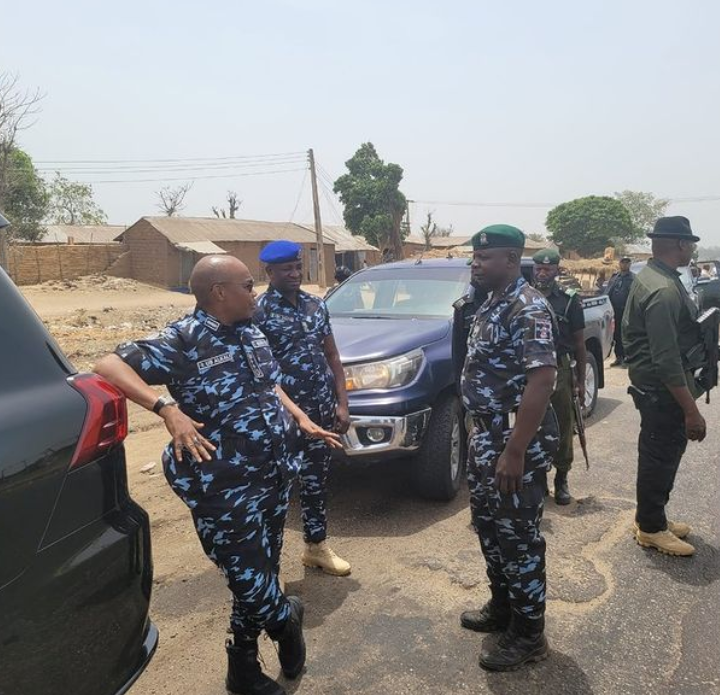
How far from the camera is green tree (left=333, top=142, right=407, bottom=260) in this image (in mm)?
43219

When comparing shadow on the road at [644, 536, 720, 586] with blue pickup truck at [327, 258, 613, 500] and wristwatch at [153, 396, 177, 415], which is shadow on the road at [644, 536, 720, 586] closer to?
blue pickup truck at [327, 258, 613, 500]

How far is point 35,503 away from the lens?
1546 millimetres

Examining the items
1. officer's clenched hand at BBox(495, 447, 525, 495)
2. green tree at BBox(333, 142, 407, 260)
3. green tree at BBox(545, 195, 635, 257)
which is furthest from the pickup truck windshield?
green tree at BBox(545, 195, 635, 257)

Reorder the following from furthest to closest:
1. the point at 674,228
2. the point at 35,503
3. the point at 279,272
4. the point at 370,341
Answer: the point at 370,341
the point at 674,228
the point at 279,272
the point at 35,503

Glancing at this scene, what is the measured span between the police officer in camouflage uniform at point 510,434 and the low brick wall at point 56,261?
26450mm

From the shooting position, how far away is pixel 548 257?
4254mm

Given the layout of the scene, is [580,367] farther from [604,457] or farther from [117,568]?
[117,568]

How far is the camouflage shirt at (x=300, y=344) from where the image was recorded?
3.20 m

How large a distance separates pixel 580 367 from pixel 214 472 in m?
3.05

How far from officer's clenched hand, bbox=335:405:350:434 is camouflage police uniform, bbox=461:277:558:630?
0.96 meters

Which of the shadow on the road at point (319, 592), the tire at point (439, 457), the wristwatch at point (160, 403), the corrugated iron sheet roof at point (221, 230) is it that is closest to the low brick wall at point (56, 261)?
the corrugated iron sheet roof at point (221, 230)

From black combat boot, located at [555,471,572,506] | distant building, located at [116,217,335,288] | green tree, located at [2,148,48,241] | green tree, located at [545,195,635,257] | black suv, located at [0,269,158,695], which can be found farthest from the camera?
green tree, located at [545,195,635,257]

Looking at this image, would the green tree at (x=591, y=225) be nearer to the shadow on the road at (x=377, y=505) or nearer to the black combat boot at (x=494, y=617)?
the shadow on the road at (x=377, y=505)

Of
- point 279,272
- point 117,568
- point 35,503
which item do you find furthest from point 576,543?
point 35,503
